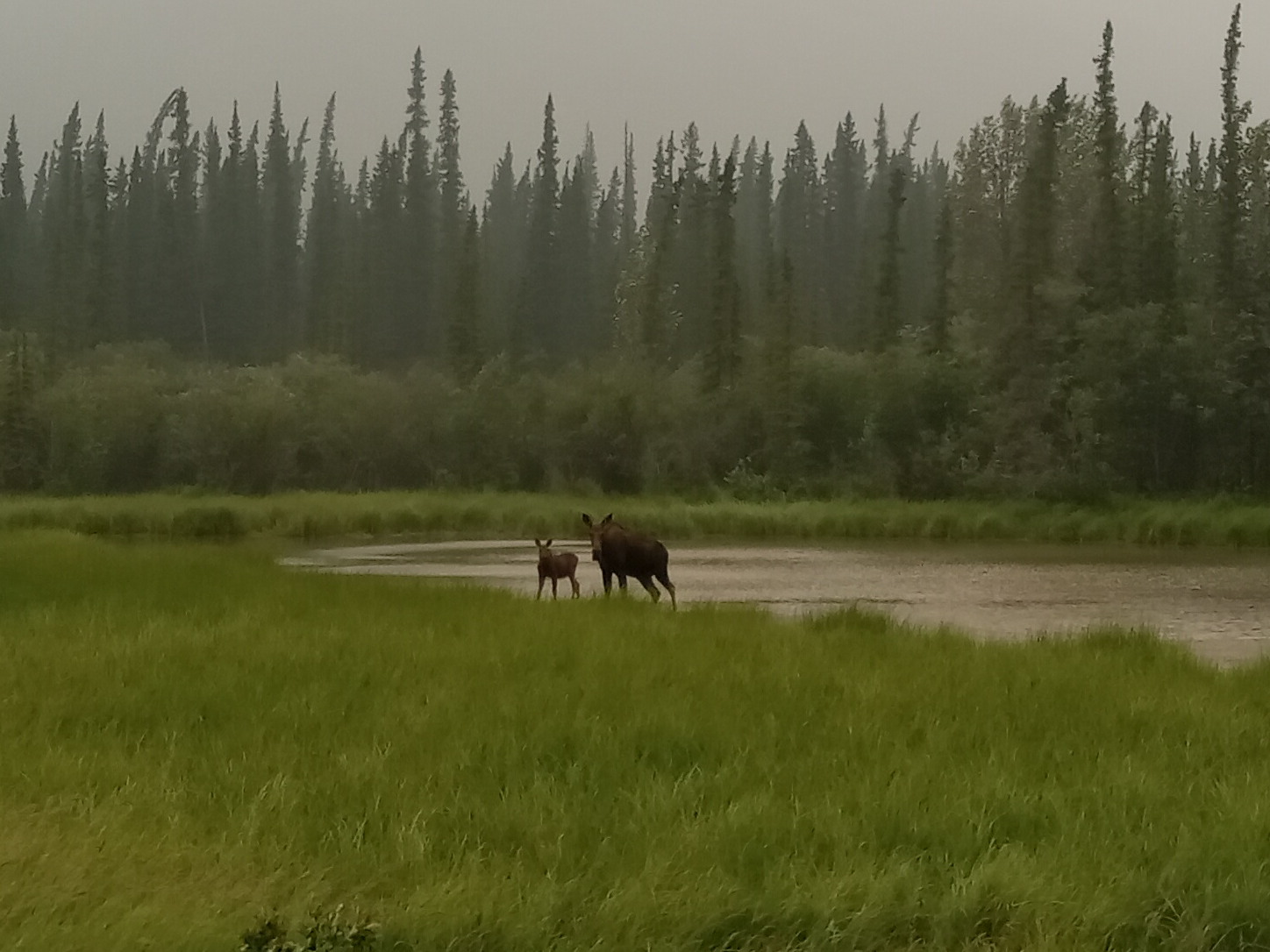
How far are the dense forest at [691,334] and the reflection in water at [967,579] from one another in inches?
651

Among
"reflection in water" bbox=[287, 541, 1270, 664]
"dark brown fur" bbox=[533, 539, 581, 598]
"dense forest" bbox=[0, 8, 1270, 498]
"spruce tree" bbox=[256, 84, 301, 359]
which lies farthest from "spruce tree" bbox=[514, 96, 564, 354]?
"dark brown fur" bbox=[533, 539, 581, 598]

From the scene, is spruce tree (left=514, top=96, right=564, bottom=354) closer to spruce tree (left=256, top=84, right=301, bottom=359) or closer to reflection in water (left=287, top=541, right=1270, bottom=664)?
spruce tree (left=256, top=84, right=301, bottom=359)

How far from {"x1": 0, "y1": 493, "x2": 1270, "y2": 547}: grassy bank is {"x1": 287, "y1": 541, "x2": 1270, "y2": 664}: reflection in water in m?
4.37

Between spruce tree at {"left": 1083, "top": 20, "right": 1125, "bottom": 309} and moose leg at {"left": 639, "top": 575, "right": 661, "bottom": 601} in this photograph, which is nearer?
moose leg at {"left": 639, "top": 575, "right": 661, "bottom": 601}

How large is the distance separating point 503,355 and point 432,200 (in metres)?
46.2

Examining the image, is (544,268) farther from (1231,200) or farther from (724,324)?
(1231,200)

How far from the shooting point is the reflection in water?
59.0 feet

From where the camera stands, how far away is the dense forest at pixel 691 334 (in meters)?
50.2

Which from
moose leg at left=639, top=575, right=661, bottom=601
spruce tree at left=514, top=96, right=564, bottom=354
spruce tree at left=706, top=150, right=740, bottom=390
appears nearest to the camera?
moose leg at left=639, top=575, right=661, bottom=601

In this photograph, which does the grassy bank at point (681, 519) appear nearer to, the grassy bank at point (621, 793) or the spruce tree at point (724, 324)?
the spruce tree at point (724, 324)

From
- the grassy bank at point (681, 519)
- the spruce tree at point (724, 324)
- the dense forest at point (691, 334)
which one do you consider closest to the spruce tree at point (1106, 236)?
the dense forest at point (691, 334)

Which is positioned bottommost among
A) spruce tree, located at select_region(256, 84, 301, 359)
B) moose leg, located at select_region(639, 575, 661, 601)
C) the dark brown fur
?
moose leg, located at select_region(639, 575, 661, 601)

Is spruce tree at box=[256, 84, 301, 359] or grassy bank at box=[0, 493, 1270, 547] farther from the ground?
spruce tree at box=[256, 84, 301, 359]

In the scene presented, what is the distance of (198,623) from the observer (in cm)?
1313
